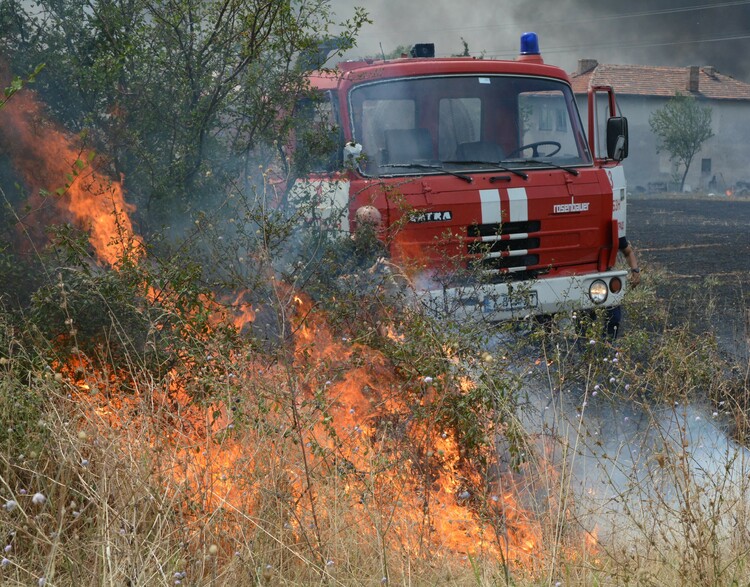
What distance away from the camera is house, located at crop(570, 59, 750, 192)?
5150 cm

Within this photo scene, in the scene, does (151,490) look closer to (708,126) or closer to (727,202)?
(727,202)

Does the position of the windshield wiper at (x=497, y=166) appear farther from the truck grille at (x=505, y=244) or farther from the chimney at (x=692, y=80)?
the chimney at (x=692, y=80)

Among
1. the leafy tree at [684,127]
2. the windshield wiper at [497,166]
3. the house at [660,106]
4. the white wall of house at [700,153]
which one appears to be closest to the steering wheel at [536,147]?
the windshield wiper at [497,166]

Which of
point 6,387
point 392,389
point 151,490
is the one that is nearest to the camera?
point 151,490

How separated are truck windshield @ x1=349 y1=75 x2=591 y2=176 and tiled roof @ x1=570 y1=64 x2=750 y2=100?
45.4 meters

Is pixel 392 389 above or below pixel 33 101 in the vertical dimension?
below

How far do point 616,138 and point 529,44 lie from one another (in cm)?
130

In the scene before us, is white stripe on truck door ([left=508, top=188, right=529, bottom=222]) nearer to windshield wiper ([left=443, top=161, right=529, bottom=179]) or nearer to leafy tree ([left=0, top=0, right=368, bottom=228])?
windshield wiper ([left=443, top=161, right=529, bottom=179])

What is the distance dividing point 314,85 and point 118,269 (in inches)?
107

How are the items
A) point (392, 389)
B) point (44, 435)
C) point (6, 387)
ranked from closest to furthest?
point (44, 435)
point (6, 387)
point (392, 389)

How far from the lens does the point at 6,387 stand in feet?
13.4

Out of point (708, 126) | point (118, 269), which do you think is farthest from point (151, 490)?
point (708, 126)

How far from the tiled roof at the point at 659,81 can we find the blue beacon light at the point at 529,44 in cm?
4465

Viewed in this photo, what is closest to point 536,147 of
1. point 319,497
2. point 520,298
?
point 520,298
